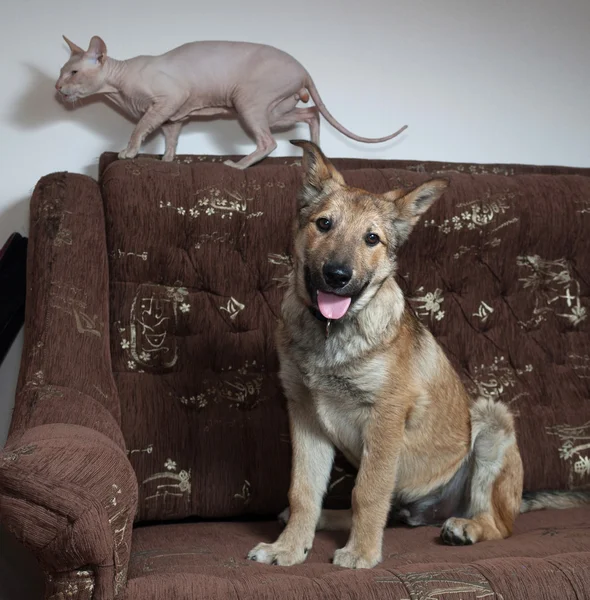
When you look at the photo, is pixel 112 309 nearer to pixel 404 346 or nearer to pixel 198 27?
pixel 404 346

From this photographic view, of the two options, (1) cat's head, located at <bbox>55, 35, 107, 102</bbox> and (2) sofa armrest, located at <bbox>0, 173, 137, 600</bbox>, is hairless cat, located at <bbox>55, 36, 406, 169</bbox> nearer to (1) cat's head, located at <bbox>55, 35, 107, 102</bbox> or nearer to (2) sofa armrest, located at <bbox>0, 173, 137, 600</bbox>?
(1) cat's head, located at <bbox>55, 35, 107, 102</bbox>

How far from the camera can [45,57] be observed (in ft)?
10.2

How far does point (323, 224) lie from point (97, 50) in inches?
54.5

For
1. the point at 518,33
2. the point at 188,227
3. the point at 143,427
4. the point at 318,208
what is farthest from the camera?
the point at 518,33

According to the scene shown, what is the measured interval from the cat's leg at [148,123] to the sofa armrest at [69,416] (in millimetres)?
244

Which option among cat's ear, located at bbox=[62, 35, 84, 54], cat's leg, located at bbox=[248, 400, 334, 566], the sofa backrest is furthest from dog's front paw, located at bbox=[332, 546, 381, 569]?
cat's ear, located at bbox=[62, 35, 84, 54]

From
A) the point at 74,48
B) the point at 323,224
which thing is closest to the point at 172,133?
the point at 74,48

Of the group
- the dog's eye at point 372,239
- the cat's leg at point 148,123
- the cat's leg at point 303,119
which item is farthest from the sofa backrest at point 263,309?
the dog's eye at point 372,239

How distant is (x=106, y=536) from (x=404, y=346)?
3.64ft

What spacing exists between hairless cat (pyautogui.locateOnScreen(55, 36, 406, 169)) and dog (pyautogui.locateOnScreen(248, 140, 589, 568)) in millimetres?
871

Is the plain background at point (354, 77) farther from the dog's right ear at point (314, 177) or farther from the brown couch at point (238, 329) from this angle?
the dog's right ear at point (314, 177)

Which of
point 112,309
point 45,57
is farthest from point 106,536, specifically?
point 45,57

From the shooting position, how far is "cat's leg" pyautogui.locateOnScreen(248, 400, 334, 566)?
209 cm

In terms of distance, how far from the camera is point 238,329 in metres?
2.79
